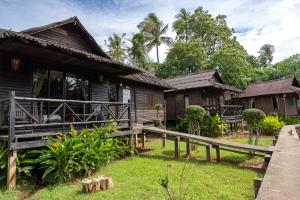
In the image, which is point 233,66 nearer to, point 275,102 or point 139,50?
point 275,102

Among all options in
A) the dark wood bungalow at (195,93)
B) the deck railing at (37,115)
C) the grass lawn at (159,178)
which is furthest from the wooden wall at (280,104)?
the deck railing at (37,115)

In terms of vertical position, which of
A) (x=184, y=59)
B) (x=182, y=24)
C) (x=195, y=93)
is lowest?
(x=195, y=93)

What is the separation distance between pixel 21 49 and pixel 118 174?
5081mm

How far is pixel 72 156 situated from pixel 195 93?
1570cm

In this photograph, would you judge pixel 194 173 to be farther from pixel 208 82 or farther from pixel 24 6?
pixel 208 82

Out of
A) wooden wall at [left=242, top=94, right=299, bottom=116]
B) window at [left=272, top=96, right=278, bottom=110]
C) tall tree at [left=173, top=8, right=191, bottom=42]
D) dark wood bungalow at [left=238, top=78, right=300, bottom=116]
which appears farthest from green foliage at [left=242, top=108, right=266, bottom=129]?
tall tree at [left=173, top=8, right=191, bottom=42]

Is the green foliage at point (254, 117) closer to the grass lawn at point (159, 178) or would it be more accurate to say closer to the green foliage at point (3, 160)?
the grass lawn at point (159, 178)

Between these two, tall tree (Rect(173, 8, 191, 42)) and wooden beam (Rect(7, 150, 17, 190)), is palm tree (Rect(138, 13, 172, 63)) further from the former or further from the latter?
wooden beam (Rect(7, 150, 17, 190))

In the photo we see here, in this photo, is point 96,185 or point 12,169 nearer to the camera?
point 96,185

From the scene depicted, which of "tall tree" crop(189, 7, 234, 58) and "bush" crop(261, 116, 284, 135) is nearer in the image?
"bush" crop(261, 116, 284, 135)

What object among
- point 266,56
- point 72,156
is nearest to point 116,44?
point 72,156

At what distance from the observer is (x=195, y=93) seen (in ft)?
68.9

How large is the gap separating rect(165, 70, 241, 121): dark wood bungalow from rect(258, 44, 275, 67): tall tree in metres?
42.0

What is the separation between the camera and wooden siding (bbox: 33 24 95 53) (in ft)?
34.8
